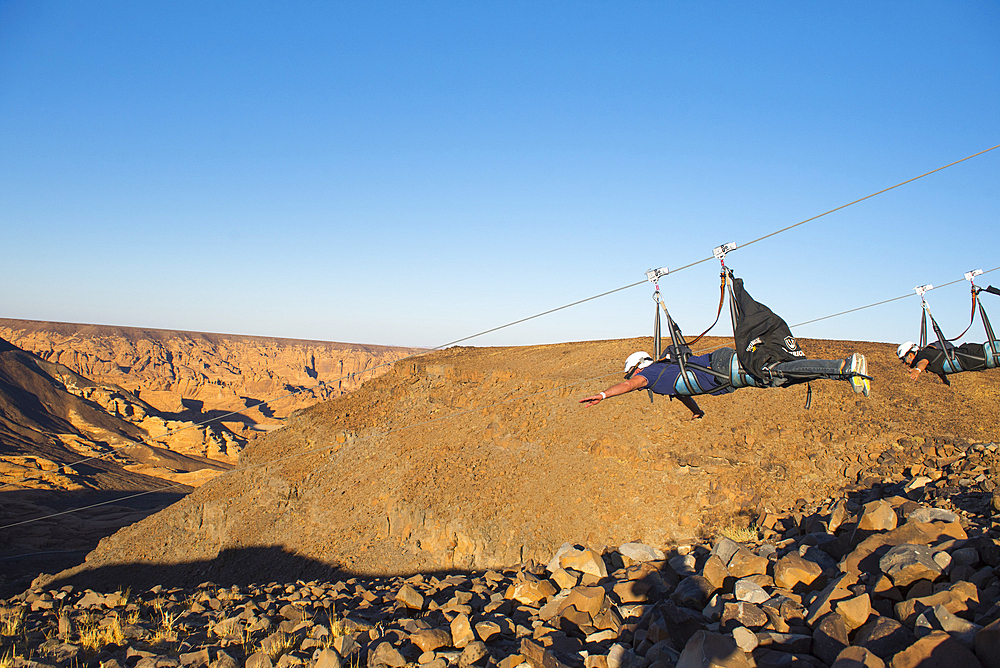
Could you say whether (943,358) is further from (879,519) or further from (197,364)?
(197,364)

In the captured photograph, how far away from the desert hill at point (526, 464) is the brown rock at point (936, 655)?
9.73 metres

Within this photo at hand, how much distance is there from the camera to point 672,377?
335 inches

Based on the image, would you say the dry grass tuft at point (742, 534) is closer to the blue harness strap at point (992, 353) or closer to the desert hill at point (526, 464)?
the desert hill at point (526, 464)

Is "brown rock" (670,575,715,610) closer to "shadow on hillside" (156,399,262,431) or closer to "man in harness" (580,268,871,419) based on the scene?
"man in harness" (580,268,871,419)

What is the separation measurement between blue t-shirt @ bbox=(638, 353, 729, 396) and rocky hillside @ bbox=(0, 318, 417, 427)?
62.9 metres

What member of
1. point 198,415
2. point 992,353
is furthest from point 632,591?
point 198,415

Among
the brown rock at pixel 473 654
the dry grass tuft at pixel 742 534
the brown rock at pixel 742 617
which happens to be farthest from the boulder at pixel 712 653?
the dry grass tuft at pixel 742 534

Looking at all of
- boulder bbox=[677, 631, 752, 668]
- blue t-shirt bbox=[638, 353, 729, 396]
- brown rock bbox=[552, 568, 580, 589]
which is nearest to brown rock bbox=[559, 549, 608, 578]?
brown rock bbox=[552, 568, 580, 589]

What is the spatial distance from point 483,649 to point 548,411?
1234 cm

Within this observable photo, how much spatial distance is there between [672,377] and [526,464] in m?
9.53

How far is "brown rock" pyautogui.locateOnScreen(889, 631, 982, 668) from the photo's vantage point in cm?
411

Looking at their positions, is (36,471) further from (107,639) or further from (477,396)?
(107,639)

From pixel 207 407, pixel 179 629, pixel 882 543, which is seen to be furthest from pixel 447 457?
pixel 207 407

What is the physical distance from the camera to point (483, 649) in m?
6.64
